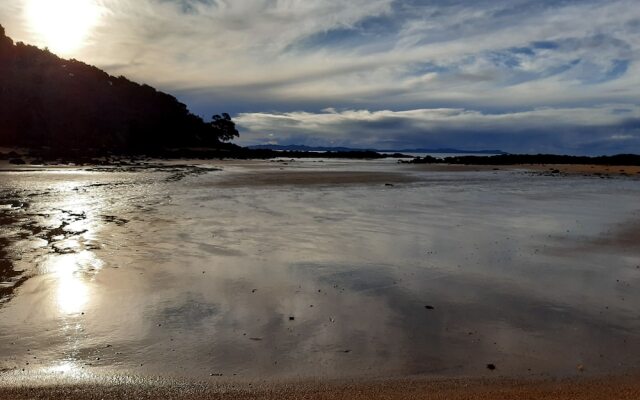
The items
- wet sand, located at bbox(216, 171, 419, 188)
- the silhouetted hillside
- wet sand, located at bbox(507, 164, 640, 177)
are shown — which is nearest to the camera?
wet sand, located at bbox(216, 171, 419, 188)

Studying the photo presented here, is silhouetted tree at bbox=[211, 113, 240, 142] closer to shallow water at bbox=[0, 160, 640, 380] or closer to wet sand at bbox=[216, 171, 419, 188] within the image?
wet sand at bbox=[216, 171, 419, 188]

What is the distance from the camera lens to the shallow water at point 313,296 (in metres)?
5.88

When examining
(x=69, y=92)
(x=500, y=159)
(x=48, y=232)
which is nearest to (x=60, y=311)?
(x=48, y=232)

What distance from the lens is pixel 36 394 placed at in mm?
4910

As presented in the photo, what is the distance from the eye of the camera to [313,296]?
8.44m

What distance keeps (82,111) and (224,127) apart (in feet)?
149

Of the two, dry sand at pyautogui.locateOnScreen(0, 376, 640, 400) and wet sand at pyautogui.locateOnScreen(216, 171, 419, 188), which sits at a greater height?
wet sand at pyautogui.locateOnScreen(216, 171, 419, 188)

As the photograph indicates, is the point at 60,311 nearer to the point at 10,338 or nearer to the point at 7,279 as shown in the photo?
the point at 10,338

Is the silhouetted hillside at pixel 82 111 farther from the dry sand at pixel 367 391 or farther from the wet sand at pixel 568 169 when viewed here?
the dry sand at pixel 367 391

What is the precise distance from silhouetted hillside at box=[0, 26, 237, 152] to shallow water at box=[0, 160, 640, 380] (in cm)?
7243

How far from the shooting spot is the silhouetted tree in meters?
143

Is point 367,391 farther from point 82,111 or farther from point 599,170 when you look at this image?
point 82,111

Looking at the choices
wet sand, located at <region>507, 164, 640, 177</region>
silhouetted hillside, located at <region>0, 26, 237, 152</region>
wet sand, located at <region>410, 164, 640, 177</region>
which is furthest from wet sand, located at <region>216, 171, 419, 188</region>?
silhouetted hillside, located at <region>0, 26, 237, 152</region>

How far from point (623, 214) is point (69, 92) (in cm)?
11671
